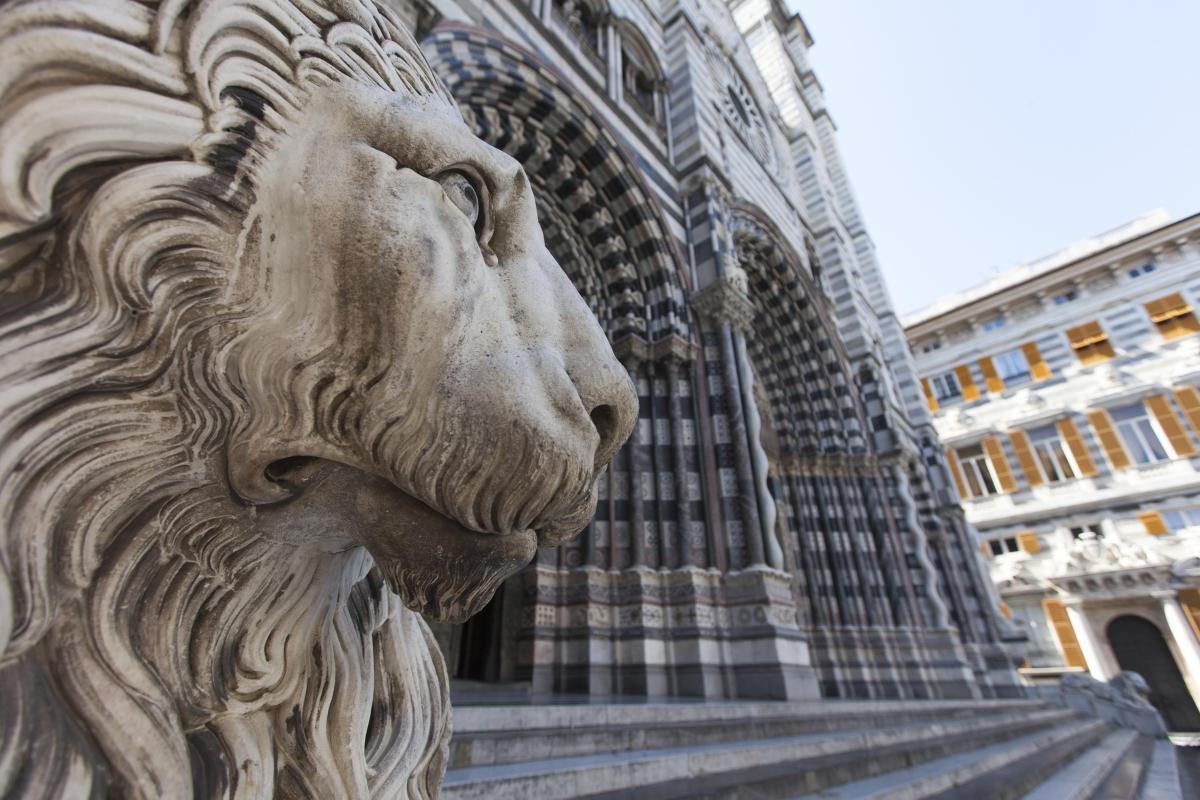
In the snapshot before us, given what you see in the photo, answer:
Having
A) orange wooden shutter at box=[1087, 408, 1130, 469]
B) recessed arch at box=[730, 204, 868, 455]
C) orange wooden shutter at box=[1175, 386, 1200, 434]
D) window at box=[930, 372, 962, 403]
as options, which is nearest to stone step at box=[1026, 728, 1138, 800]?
recessed arch at box=[730, 204, 868, 455]

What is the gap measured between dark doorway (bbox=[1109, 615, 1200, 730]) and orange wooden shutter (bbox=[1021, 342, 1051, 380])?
7.20 meters

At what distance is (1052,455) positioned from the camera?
16.8 metres

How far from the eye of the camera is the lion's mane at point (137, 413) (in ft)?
1.54

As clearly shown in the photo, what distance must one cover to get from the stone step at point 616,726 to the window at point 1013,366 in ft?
61.5

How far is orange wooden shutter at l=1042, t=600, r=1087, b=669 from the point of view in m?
15.4

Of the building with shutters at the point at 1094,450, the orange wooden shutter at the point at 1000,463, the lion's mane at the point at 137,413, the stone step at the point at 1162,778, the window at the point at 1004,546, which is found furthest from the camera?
the orange wooden shutter at the point at 1000,463

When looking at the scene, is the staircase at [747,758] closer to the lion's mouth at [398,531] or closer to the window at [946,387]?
the lion's mouth at [398,531]

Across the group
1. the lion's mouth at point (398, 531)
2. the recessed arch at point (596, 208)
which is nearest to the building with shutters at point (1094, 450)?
the recessed arch at point (596, 208)

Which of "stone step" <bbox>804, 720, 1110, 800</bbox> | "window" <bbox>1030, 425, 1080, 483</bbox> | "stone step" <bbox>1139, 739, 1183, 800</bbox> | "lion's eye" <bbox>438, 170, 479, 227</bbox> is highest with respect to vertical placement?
"window" <bbox>1030, 425, 1080, 483</bbox>

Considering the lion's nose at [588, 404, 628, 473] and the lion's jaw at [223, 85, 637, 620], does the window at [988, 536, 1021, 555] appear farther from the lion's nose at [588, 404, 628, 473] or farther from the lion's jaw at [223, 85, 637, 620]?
the lion's jaw at [223, 85, 637, 620]

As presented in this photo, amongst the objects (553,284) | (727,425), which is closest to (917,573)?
(727,425)

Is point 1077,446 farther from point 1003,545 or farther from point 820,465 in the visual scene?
point 820,465

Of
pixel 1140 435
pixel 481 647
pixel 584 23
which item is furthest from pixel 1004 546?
pixel 584 23

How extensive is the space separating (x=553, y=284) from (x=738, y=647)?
4.48m
